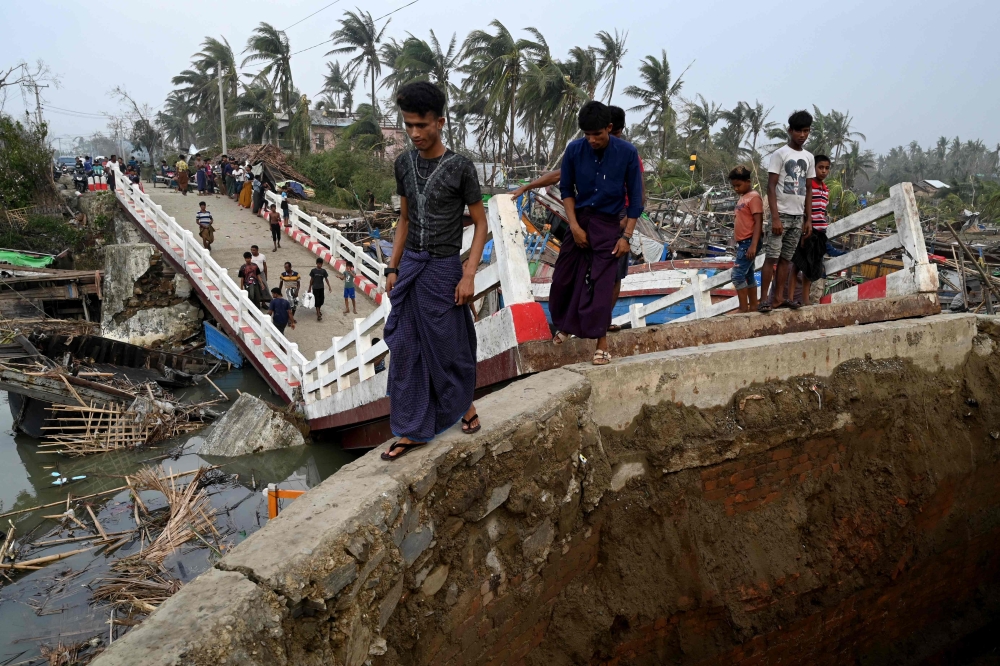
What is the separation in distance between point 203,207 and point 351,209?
8305 millimetres

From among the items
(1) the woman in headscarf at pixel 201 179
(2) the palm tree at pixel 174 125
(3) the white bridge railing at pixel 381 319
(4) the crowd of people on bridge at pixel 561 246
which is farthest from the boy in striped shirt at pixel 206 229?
(2) the palm tree at pixel 174 125

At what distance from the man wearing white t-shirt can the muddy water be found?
5127mm

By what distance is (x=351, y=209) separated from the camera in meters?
22.4

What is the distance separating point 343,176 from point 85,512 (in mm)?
19530

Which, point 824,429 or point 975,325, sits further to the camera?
point 975,325

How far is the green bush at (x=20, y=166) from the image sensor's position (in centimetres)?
1970

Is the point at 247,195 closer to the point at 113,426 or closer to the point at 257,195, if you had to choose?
the point at 257,195

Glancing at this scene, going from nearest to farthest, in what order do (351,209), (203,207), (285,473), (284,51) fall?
(285,473), (203,207), (351,209), (284,51)

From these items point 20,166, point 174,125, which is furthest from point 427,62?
point 174,125

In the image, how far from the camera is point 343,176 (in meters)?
24.7

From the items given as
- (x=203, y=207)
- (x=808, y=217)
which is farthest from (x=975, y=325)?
(x=203, y=207)

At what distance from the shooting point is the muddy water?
4.96 metres

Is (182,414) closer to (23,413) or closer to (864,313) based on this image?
(23,413)

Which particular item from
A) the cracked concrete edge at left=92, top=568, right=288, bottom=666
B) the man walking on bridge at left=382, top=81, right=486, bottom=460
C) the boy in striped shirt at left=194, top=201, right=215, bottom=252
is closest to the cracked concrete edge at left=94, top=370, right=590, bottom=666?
the cracked concrete edge at left=92, top=568, right=288, bottom=666
